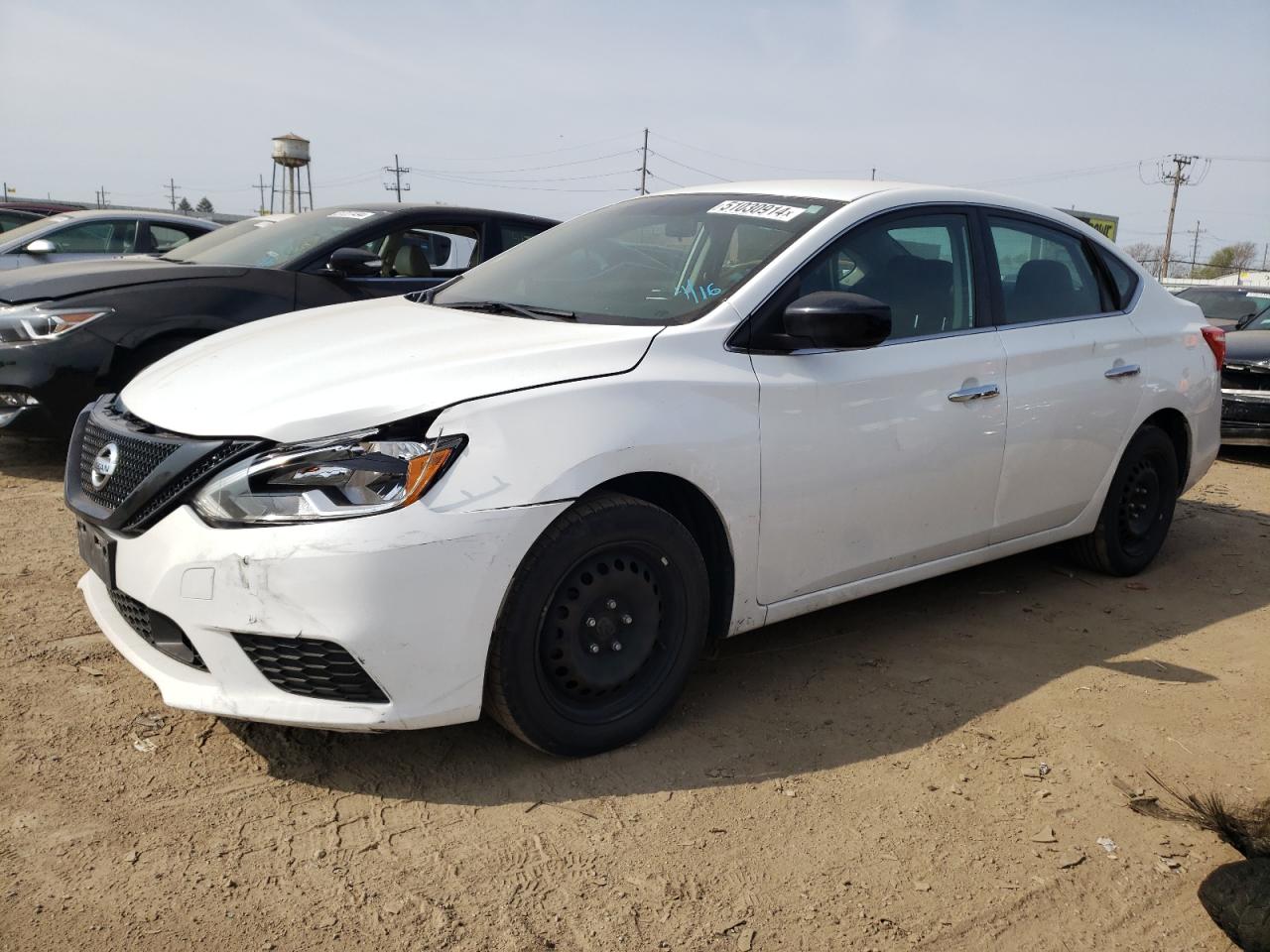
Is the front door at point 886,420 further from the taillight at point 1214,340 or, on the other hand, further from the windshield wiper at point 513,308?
the taillight at point 1214,340

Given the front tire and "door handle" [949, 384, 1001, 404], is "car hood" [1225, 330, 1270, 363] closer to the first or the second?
"door handle" [949, 384, 1001, 404]

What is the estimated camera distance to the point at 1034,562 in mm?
5445

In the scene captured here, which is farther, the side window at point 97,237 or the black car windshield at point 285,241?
the side window at point 97,237

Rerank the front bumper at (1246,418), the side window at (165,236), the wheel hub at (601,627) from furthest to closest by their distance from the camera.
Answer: the side window at (165,236) < the front bumper at (1246,418) < the wheel hub at (601,627)

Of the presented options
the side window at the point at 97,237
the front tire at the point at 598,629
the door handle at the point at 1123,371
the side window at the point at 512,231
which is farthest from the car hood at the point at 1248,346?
the side window at the point at 97,237

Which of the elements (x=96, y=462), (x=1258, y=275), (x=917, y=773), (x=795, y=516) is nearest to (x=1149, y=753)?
(x=917, y=773)

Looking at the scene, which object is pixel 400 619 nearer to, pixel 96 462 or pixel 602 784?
pixel 602 784

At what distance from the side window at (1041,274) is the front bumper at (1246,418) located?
187 inches

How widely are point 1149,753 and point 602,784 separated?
171cm

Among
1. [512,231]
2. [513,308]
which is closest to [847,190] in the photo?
[513,308]

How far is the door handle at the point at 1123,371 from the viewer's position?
15.4 ft

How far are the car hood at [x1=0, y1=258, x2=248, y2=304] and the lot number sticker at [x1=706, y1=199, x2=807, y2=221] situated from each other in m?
3.42

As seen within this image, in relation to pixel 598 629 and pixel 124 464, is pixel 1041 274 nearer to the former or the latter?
pixel 598 629

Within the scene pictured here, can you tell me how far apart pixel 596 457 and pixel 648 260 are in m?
1.19
